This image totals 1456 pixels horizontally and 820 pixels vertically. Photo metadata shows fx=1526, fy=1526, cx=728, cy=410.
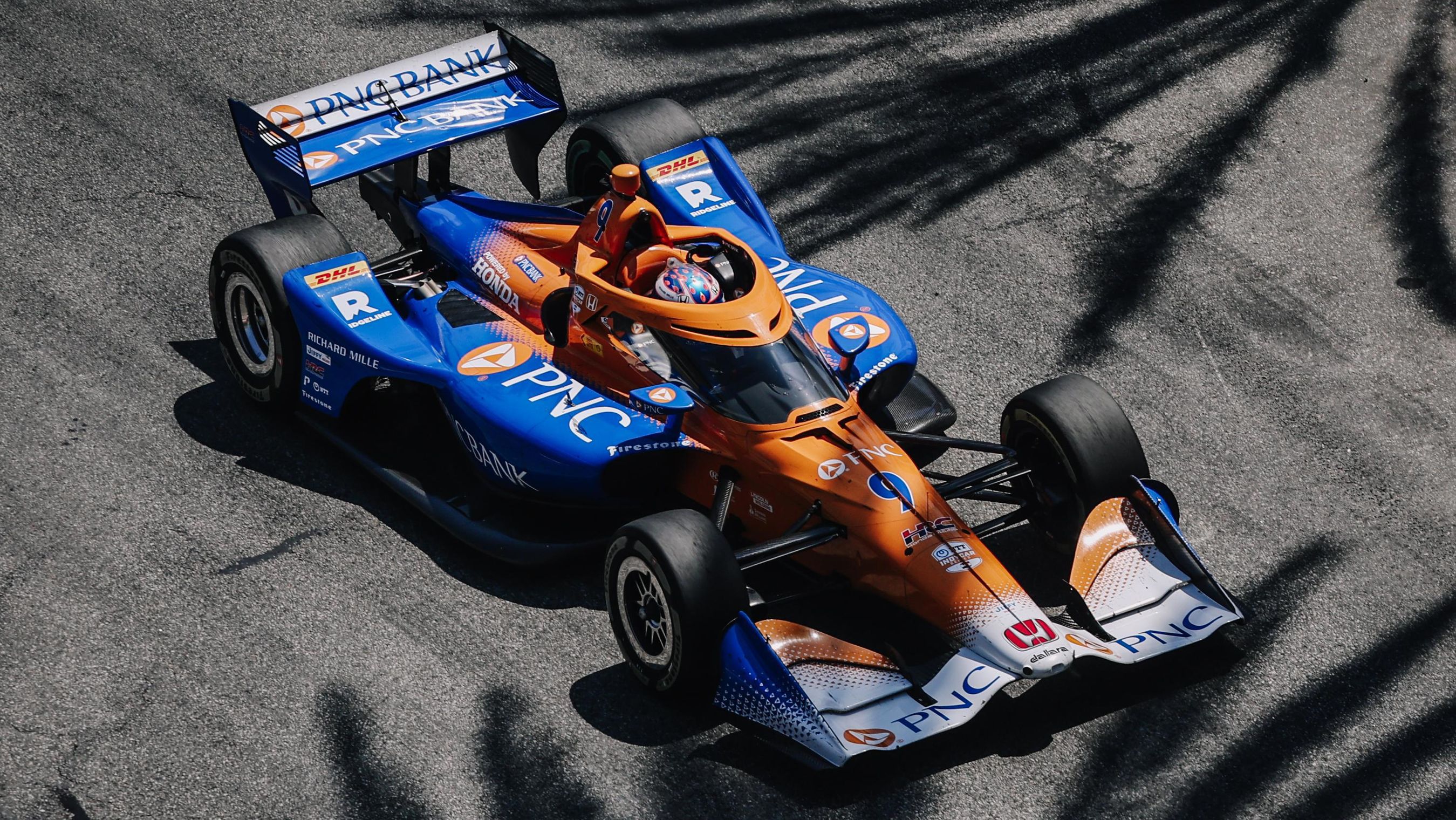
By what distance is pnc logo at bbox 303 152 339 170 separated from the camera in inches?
337

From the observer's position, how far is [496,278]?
8336 millimetres

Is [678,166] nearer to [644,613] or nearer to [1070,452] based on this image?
[1070,452]

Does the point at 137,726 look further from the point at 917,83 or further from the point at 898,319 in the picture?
the point at 917,83

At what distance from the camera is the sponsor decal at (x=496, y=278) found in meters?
8.22

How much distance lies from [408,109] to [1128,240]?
15.7 feet

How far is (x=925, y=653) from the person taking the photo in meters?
Answer: 6.91

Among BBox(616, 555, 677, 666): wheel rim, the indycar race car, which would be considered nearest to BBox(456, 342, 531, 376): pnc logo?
the indycar race car

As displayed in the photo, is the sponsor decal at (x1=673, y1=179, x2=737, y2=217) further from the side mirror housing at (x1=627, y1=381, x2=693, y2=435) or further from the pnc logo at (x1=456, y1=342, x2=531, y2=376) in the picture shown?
the side mirror housing at (x1=627, y1=381, x2=693, y2=435)

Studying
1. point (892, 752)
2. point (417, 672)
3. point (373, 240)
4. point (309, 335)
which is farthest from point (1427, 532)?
point (373, 240)

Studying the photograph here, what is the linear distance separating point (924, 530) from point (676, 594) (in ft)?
4.03

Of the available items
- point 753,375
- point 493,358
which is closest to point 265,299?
point 493,358

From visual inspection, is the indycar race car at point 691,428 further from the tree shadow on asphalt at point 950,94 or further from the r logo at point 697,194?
the tree shadow on asphalt at point 950,94

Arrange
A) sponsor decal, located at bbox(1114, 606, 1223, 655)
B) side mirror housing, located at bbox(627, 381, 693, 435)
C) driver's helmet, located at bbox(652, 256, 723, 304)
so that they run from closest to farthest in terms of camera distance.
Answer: sponsor decal, located at bbox(1114, 606, 1223, 655) → side mirror housing, located at bbox(627, 381, 693, 435) → driver's helmet, located at bbox(652, 256, 723, 304)

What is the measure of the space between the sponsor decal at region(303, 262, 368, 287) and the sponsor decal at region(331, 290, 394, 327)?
11cm
